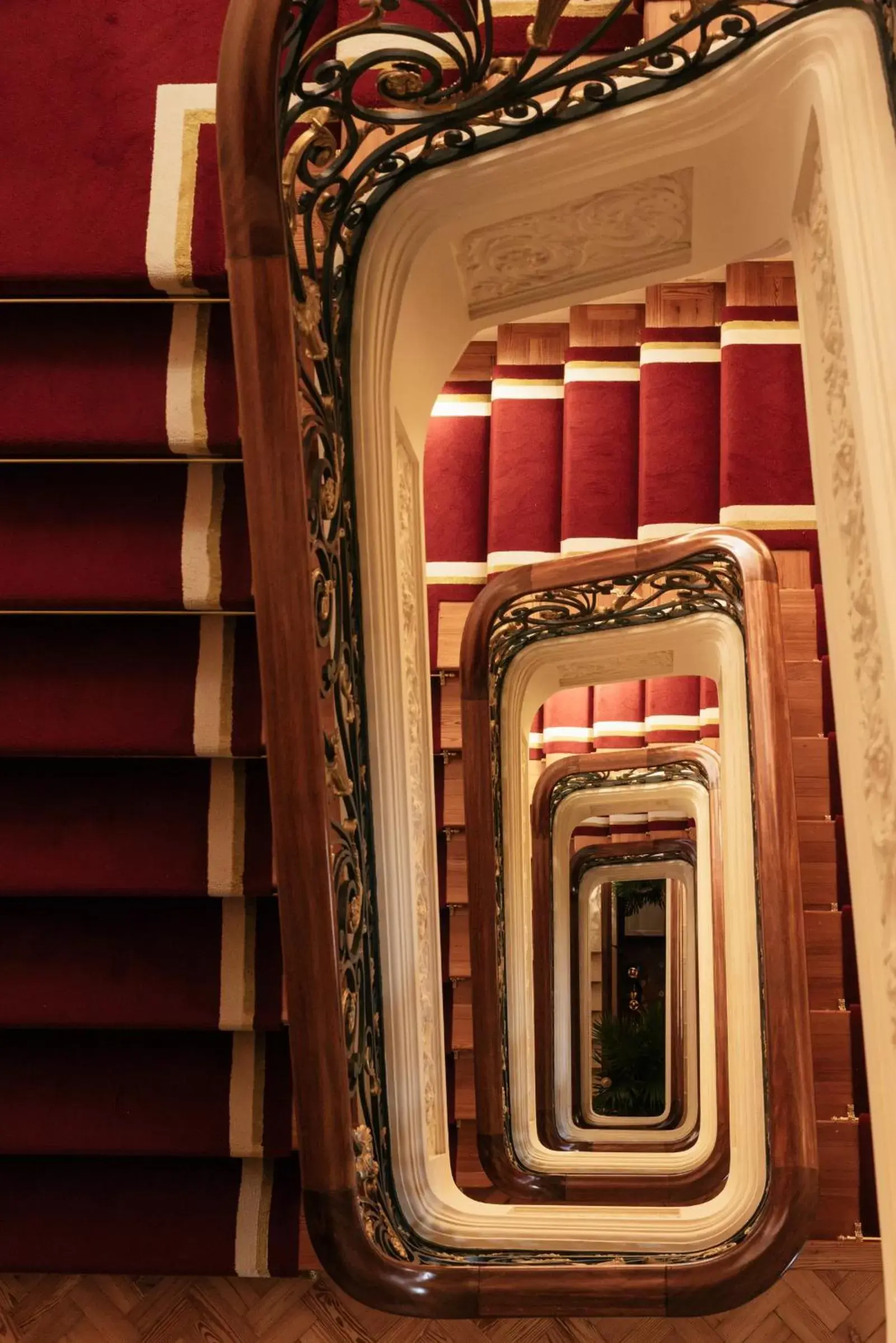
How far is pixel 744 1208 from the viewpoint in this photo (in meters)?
2.69

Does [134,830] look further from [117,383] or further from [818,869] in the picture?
[818,869]

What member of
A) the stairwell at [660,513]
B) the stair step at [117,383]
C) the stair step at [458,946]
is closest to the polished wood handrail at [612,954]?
the stairwell at [660,513]

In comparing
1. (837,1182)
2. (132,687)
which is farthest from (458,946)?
(132,687)

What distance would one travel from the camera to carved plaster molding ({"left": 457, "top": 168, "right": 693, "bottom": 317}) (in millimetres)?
1948

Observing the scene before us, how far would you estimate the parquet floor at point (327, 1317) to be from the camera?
298cm

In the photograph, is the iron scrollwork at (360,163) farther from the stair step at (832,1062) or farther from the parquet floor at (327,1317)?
the stair step at (832,1062)

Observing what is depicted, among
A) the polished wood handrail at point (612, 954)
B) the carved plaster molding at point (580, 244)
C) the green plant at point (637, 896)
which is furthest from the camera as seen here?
the green plant at point (637, 896)

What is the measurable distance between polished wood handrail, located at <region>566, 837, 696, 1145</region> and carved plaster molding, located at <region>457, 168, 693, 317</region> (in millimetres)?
6243

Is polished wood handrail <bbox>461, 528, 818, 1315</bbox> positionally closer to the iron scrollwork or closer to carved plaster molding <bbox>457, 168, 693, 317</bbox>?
the iron scrollwork

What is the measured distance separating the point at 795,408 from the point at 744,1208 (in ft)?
9.64

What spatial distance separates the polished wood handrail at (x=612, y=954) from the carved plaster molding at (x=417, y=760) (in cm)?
585

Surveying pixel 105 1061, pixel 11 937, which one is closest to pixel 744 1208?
pixel 105 1061

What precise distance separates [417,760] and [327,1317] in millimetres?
1779

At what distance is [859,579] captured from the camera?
1532mm
